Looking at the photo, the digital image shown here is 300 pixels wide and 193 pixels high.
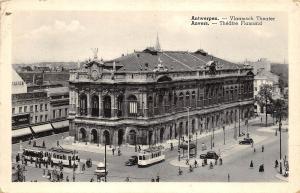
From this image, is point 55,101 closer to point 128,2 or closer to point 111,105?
point 111,105

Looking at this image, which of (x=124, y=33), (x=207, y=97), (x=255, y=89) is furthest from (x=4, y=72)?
(x=255, y=89)

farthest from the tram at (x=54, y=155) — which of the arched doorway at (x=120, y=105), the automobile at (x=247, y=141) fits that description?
the automobile at (x=247, y=141)

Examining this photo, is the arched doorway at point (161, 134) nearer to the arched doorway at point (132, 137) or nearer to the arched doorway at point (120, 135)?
the arched doorway at point (132, 137)

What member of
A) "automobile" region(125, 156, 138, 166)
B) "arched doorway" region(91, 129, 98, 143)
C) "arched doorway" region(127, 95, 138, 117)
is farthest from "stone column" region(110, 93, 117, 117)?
"automobile" region(125, 156, 138, 166)

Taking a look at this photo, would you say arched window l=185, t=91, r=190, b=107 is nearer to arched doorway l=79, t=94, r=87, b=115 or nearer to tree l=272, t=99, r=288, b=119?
tree l=272, t=99, r=288, b=119

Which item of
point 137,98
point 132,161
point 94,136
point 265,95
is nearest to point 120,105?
point 137,98

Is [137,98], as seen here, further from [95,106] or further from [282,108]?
[282,108]
